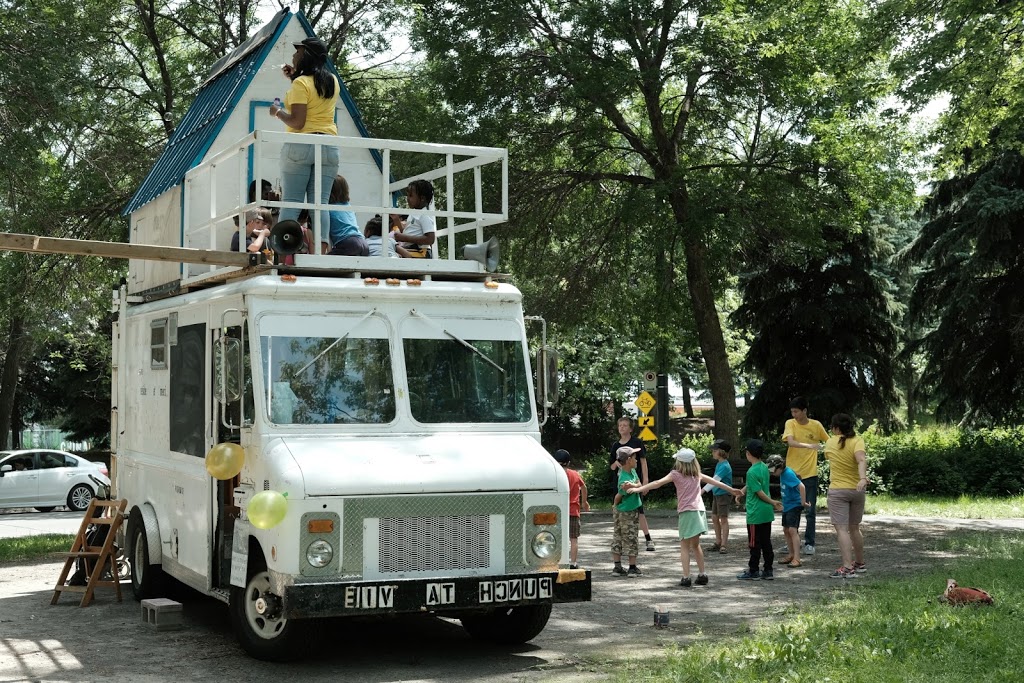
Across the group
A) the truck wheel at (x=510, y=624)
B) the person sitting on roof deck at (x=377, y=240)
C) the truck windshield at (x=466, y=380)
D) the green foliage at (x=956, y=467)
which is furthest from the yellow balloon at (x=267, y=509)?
the green foliage at (x=956, y=467)

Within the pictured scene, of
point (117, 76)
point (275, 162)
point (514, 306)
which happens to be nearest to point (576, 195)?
point (117, 76)

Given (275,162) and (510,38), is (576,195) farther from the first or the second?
(275,162)

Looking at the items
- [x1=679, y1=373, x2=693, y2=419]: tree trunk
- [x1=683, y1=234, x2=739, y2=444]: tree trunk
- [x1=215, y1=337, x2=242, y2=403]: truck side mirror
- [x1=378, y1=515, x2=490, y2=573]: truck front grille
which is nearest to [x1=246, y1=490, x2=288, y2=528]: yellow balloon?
[x1=378, y1=515, x2=490, y2=573]: truck front grille

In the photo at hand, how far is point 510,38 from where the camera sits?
2089 centimetres

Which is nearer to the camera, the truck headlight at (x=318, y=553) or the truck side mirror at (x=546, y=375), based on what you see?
the truck headlight at (x=318, y=553)

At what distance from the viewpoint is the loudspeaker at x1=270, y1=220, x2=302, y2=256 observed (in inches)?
362

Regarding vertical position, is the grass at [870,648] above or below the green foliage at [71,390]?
below

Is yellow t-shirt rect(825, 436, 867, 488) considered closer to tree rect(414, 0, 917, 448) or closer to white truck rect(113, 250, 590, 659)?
white truck rect(113, 250, 590, 659)

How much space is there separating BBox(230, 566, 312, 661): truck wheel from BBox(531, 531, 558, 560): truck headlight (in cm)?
170

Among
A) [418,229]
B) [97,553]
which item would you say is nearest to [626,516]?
[418,229]

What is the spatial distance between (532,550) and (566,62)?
511 inches

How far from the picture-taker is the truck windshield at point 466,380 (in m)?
9.30

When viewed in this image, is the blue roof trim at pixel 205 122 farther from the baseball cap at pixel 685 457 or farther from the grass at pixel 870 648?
the grass at pixel 870 648

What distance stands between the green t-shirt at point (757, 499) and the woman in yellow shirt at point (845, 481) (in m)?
0.67
